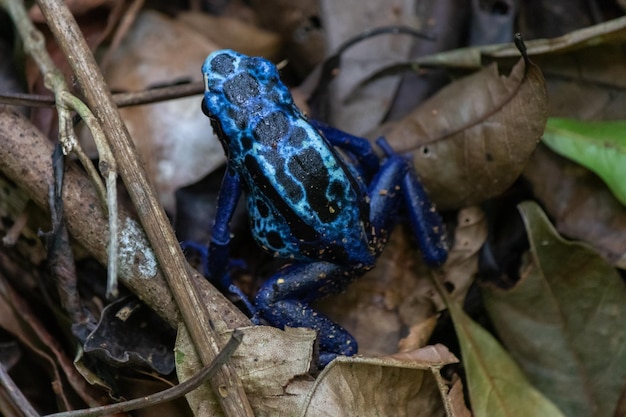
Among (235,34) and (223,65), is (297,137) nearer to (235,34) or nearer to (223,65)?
(223,65)

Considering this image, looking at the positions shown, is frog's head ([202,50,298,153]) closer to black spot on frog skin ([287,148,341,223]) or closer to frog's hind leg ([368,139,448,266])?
black spot on frog skin ([287,148,341,223])

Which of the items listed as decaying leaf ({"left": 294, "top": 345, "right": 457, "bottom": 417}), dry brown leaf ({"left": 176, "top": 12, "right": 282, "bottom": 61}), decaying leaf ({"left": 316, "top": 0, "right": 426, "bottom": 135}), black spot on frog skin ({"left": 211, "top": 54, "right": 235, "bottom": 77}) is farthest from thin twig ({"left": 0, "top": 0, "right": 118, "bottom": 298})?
decaying leaf ({"left": 316, "top": 0, "right": 426, "bottom": 135})

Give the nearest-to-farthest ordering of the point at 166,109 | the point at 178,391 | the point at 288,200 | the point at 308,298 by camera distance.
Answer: the point at 178,391
the point at 288,200
the point at 308,298
the point at 166,109

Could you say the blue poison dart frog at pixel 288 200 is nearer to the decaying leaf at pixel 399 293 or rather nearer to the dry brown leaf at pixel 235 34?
the decaying leaf at pixel 399 293

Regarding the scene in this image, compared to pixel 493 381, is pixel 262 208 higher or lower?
higher

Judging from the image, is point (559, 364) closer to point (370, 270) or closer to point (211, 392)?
point (370, 270)

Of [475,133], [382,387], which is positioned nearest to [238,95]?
[475,133]

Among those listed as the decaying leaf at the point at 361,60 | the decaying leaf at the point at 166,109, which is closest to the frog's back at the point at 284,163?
the decaying leaf at the point at 166,109

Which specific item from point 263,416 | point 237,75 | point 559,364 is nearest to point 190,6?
point 237,75
